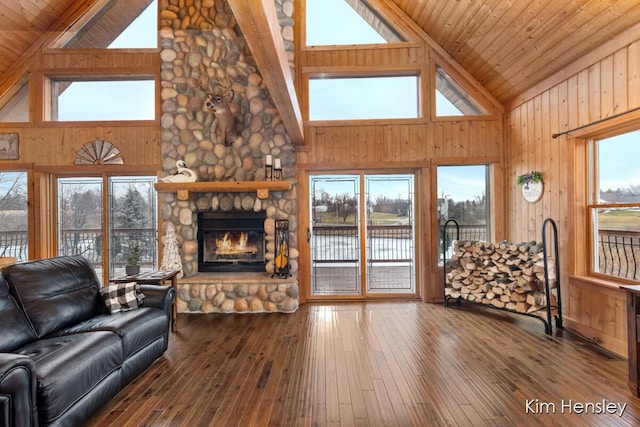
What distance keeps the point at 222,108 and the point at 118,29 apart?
244 cm

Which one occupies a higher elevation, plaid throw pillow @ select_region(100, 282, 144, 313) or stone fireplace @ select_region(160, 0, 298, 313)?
stone fireplace @ select_region(160, 0, 298, 313)

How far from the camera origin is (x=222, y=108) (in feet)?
14.2

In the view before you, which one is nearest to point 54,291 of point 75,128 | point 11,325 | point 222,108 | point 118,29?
point 11,325

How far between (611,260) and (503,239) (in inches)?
59.0

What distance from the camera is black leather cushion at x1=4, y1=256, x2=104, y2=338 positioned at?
2.34m

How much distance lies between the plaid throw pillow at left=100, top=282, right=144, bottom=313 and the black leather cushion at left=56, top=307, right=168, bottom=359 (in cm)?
9

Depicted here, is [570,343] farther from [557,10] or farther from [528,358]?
[557,10]

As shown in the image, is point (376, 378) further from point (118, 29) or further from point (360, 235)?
point (118, 29)

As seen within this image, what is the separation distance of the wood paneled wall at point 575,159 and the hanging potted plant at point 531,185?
0.08 meters

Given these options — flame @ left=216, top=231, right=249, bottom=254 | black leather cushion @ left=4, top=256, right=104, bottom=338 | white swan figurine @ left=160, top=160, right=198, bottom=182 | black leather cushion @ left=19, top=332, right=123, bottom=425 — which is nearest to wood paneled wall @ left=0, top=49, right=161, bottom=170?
white swan figurine @ left=160, top=160, right=198, bottom=182

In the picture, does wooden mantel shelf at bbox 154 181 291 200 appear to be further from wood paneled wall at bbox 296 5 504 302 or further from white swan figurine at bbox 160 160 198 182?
wood paneled wall at bbox 296 5 504 302

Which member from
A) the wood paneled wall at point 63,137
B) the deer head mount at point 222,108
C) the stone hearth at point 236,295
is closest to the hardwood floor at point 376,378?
the stone hearth at point 236,295

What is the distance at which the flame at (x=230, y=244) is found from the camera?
188 inches

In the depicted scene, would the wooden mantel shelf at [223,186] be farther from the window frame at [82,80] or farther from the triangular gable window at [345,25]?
the triangular gable window at [345,25]
